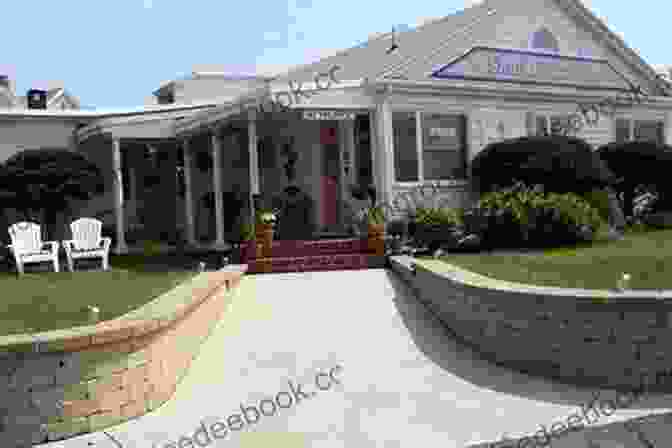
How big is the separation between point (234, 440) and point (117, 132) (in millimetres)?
9961

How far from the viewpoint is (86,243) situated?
37.9ft

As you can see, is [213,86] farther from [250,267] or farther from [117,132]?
[250,267]

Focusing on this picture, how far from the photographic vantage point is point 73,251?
11.3 metres

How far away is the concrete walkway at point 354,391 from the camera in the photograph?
4742 mm

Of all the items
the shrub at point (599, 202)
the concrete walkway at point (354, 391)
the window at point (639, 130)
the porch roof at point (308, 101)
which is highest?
the porch roof at point (308, 101)

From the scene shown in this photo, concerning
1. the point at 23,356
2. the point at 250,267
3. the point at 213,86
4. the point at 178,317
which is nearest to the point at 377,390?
the point at 178,317

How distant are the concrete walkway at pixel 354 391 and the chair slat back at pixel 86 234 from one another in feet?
14.1

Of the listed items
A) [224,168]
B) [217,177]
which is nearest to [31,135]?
[224,168]

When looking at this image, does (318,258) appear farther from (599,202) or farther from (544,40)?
(544,40)

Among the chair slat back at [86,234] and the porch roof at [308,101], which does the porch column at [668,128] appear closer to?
the porch roof at [308,101]

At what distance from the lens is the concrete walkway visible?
15.6ft

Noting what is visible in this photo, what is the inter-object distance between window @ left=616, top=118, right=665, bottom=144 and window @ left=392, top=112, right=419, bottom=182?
6040 mm

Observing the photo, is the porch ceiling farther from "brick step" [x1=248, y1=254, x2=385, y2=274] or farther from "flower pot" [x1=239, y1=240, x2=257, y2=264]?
"brick step" [x1=248, y1=254, x2=385, y2=274]

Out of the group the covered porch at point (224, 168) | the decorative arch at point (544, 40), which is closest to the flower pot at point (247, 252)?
the covered porch at point (224, 168)
